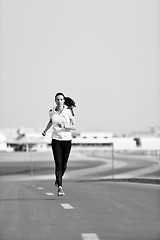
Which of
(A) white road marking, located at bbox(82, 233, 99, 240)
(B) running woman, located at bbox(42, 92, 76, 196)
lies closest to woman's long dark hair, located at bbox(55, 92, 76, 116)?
(B) running woman, located at bbox(42, 92, 76, 196)

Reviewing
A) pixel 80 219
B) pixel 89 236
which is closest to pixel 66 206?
pixel 80 219

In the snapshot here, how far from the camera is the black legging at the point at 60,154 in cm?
1205

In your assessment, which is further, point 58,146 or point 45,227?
point 58,146

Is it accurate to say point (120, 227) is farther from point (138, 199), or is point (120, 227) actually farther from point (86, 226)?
point (138, 199)

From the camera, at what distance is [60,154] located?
1218 centimetres

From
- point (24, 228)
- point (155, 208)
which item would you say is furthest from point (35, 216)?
point (155, 208)

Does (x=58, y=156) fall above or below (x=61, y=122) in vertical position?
below

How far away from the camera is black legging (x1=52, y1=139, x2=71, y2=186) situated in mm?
12047

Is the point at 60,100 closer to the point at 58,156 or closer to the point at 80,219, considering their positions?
the point at 58,156

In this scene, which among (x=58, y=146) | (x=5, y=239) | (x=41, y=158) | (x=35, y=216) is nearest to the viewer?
(x=5, y=239)

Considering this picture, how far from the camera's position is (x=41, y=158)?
127 metres

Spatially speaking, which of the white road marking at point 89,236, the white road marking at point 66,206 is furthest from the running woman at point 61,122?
the white road marking at point 89,236

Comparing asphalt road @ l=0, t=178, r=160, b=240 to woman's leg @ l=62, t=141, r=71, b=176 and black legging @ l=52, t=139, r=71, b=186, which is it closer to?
black legging @ l=52, t=139, r=71, b=186

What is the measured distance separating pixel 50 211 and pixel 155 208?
1721 mm
